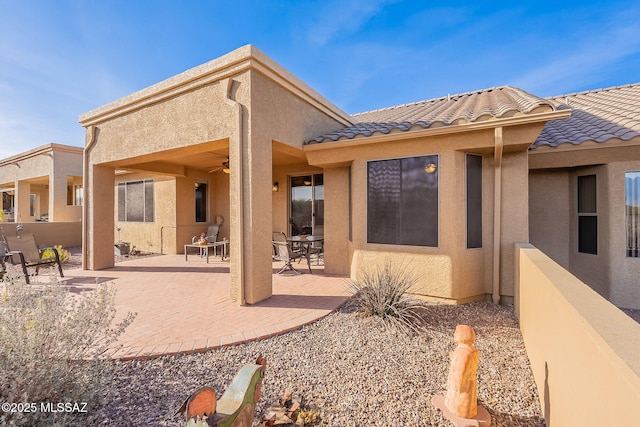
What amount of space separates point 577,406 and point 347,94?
50.4ft

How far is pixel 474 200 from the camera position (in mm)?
5828

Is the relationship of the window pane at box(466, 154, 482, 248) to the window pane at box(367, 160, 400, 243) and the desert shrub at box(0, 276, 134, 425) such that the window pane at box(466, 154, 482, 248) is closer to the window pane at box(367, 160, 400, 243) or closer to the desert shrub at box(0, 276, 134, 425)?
the window pane at box(367, 160, 400, 243)

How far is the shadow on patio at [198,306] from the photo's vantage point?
12.7 ft

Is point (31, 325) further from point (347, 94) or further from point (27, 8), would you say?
point (347, 94)

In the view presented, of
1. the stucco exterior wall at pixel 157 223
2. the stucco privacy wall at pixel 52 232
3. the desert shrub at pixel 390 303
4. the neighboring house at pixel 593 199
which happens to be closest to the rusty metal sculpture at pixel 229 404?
the desert shrub at pixel 390 303

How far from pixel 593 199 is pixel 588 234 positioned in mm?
860

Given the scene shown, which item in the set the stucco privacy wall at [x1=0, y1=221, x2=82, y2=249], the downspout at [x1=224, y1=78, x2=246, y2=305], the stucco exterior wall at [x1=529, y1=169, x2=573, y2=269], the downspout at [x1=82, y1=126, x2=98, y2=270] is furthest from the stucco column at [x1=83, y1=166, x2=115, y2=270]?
the stucco exterior wall at [x1=529, y1=169, x2=573, y2=269]

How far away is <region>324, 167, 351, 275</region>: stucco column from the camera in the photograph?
7.66 meters

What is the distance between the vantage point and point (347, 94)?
1474 centimetres

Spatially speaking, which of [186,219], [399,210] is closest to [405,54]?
[399,210]

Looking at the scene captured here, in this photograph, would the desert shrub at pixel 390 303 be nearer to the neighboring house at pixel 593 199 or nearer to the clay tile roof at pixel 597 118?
the neighboring house at pixel 593 199

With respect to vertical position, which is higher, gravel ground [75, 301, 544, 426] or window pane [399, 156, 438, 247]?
window pane [399, 156, 438, 247]

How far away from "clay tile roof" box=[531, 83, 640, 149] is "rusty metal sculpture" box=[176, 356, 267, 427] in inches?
307

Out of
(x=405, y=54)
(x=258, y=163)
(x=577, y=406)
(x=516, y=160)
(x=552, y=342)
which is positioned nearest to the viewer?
(x=577, y=406)
